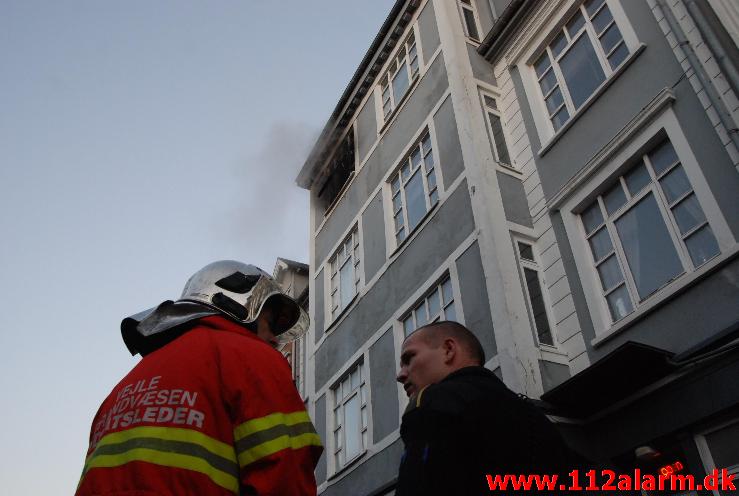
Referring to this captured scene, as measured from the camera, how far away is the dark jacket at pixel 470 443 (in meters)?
2.28

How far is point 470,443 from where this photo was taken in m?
2.34

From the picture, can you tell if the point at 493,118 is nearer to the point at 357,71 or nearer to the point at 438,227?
the point at 438,227

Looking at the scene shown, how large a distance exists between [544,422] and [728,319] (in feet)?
16.6

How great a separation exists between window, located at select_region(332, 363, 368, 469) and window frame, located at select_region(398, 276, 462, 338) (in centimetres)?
171

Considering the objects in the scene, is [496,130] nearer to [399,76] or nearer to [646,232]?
[646,232]

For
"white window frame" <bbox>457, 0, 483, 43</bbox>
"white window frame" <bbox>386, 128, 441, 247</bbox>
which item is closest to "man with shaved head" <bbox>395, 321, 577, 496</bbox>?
"white window frame" <bbox>386, 128, 441, 247</bbox>

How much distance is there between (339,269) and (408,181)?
3.60 meters

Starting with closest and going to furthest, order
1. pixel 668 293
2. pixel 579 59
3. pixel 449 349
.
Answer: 1. pixel 449 349
2. pixel 668 293
3. pixel 579 59

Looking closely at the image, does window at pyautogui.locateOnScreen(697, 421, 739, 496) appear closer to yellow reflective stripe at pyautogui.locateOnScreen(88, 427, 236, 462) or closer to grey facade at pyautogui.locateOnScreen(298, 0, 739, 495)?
grey facade at pyautogui.locateOnScreen(298, 0, 739, 495)

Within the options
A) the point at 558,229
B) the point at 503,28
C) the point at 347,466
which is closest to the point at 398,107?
the point at 503,28

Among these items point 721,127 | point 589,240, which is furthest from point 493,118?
point 721,127

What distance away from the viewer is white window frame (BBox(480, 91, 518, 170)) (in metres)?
10.9

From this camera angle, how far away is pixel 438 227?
11.3 meters

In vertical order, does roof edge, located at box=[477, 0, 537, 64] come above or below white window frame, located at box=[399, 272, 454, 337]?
above
